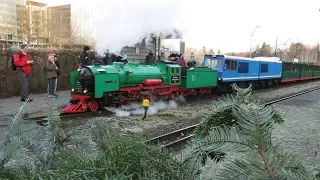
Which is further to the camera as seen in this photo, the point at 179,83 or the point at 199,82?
the point at 199,82

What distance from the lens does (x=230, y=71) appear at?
17797mm

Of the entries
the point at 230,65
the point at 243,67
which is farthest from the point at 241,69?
the point at 230,65

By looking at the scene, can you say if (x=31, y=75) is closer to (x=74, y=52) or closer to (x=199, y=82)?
(x=74, y=52)

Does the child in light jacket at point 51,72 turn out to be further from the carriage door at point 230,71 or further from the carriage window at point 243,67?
the carriage window at point 243,67

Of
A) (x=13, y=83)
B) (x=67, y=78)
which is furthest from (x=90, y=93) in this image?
(x=67, y=78)

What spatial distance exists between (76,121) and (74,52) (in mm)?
7905

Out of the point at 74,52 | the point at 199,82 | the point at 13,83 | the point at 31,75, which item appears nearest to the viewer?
the point at 13,83

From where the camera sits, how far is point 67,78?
51.6 ft

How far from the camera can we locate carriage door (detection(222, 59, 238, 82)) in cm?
1741

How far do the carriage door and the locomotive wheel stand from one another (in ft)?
28.5

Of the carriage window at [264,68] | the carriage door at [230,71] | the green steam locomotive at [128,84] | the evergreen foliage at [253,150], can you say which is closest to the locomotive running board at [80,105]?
the green steam locomotive at [128,84]

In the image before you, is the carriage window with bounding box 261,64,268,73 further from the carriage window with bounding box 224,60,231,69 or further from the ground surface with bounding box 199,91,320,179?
the ground surface with bounding box 199,91,320,179

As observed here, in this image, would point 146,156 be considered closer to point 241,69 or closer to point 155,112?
point 155,112

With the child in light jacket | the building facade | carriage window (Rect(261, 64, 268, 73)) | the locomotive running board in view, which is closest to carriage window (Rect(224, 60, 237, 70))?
carriage window (Rect(261, 64, 268, 73))
